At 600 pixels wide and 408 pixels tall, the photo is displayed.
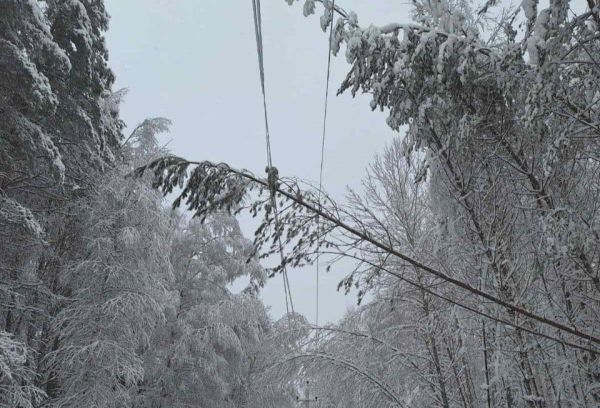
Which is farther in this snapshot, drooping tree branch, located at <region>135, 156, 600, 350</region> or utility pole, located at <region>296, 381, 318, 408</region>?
utility pole, located at <region>296, 381, 318, 408</region>

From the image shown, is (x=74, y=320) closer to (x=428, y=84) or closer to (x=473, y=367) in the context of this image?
(x=473, y=367)

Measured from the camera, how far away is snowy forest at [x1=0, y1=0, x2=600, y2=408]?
85.9 inches

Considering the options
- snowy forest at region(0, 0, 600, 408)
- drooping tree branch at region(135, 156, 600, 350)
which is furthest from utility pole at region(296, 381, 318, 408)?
drooping tree branch at region(135, 156, 600, 350)

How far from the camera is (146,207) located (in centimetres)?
897

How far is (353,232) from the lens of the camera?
6.25 ft

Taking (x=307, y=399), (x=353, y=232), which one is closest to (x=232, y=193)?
(x=353, y=232)

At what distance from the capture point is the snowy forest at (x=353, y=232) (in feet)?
7.16

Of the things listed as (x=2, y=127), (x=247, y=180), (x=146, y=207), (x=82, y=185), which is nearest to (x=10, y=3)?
(x=2, y=127)

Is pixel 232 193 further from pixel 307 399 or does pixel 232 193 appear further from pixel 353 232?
pixel 307 399

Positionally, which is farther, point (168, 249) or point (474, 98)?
point (168, 249)

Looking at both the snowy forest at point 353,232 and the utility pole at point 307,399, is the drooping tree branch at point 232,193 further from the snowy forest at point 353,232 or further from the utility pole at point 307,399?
the utility pole at point 307,399

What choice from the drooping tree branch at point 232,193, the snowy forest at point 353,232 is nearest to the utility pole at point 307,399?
the snowy forest at point 353,232

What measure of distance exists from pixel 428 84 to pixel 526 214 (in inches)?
58.0

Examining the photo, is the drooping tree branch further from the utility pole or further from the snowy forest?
the utility pole
